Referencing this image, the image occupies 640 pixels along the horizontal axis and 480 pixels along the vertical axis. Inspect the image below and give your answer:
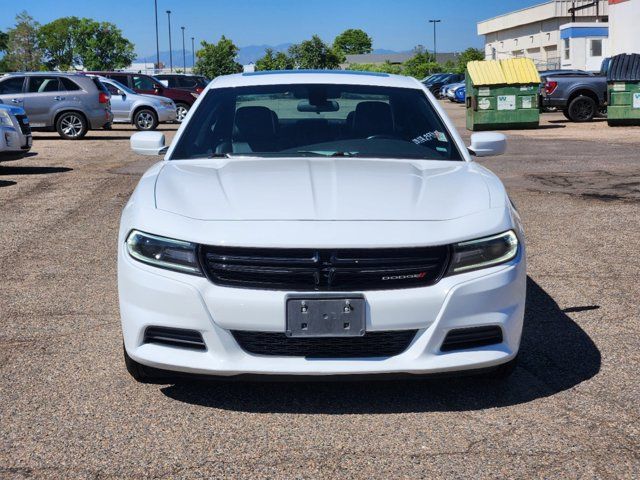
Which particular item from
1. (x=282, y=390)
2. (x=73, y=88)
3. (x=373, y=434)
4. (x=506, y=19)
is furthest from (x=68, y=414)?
(x=506, y=19)

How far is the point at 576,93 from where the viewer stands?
2750cm

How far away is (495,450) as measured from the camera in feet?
12.3

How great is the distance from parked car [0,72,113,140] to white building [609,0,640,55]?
23.1 meters

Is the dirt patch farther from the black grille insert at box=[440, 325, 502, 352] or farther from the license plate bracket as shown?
the license plate bracket

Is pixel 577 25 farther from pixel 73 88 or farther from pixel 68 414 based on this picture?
pixel 68 414

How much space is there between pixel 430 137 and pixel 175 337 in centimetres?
219

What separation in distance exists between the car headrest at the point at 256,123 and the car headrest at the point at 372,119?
0.49 metres

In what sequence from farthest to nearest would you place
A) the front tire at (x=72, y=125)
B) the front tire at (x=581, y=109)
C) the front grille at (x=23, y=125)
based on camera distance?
1. the front tire at (x=581, y=109)
2. the front tire at (x=72, y=125)
3. the front grille at (x=23, y=125)

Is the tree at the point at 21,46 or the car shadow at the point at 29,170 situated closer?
the car shadow at the point at 29,170

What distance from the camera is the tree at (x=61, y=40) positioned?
14475cm

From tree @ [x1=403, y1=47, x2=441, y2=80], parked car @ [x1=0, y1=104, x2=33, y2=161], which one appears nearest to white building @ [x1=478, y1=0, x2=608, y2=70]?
tree @ [x1=403, y1=47, x2=441, y2=80]

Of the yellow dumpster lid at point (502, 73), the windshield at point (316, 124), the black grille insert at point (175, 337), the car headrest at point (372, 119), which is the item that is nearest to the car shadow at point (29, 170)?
the windshield at point (316, 124)

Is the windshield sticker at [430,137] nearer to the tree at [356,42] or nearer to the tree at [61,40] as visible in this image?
the tree at [61,40]

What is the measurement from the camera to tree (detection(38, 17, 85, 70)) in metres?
145
